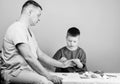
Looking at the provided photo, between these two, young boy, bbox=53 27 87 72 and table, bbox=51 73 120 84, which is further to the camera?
young boy, bbox=53 27 87 72

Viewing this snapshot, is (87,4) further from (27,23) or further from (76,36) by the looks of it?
(27,23)

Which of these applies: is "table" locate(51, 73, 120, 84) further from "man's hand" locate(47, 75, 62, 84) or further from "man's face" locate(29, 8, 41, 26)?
"man's face" locate(29, 8, 41, 26)

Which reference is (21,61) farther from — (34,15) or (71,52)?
(71,52)

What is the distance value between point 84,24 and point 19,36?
1.20 meters

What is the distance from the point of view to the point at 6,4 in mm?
2648

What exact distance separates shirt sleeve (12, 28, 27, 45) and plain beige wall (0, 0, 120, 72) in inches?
40.1

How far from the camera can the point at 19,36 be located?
65.4 inches

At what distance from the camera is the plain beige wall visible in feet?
8.77

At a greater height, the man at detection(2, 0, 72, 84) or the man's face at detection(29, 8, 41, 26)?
the man's face at detection(29, 8, 41, 26)

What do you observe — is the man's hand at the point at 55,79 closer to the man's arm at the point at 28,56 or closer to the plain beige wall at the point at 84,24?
the man's arm at the point at 28,56

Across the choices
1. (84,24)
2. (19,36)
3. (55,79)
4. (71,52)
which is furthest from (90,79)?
(84,24)

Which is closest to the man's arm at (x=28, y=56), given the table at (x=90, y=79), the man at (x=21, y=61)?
the man at (x=21, y=61)

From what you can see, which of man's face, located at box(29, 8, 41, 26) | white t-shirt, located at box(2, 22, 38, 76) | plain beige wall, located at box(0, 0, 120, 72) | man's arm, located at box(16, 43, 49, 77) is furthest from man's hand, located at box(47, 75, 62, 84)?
plain beige wall, located at box(0, 0, 120, 72)

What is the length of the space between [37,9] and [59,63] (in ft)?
1.84
